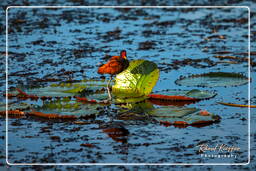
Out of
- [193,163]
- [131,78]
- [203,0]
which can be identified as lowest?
[193,163]

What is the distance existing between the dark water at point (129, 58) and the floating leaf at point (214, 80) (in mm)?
104

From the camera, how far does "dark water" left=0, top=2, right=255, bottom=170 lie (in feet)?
19.7

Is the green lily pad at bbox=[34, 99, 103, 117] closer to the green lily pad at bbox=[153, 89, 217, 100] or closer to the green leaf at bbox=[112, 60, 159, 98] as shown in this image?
the green leaf at bbox=[112, 60, 159, 98]

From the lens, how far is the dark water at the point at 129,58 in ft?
19.7

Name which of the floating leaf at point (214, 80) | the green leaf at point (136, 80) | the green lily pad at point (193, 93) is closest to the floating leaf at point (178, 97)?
the green lily pad at point (193, 93)

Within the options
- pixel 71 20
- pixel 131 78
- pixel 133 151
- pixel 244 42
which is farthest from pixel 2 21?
pixel 133 151

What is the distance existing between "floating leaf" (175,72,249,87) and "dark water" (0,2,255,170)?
10cm

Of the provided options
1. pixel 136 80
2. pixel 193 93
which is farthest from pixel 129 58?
pixel 193 93

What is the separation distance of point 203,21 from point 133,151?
8.22 metres

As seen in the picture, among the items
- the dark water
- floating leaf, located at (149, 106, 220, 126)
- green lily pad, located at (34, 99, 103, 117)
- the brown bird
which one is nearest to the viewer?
the dark water

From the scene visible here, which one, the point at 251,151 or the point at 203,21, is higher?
the point at 203,21

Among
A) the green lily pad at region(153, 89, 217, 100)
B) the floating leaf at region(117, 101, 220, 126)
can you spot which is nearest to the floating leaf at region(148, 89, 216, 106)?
the green lily pad at region(153, 89, 217, 100)

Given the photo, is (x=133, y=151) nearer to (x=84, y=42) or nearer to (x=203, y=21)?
(x=84, y=42)

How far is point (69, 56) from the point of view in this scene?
34.1 feet
